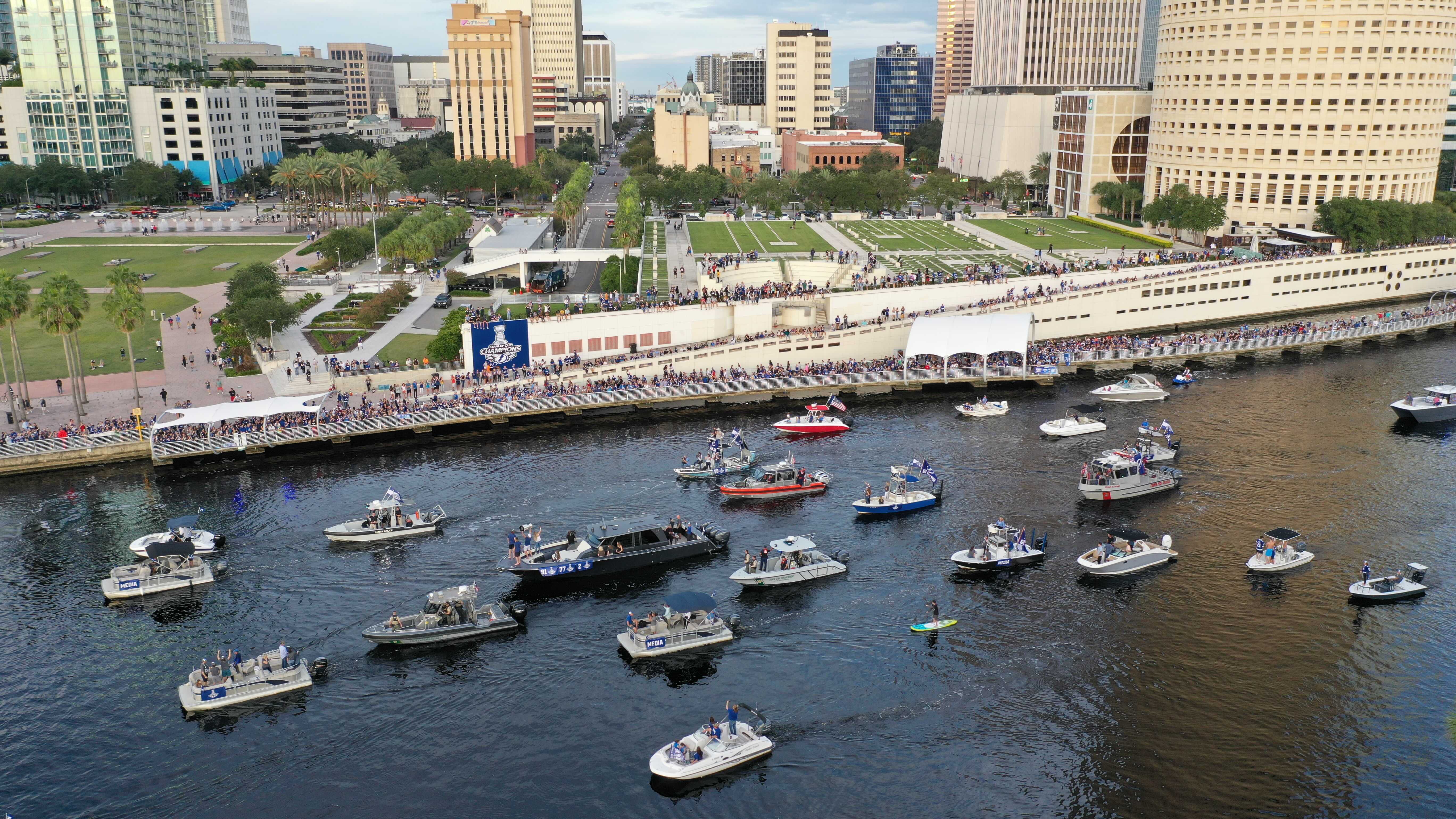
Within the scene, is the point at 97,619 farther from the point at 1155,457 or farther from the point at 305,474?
the point at 1155,457

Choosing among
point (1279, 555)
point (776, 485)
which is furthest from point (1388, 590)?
point (776, 485)

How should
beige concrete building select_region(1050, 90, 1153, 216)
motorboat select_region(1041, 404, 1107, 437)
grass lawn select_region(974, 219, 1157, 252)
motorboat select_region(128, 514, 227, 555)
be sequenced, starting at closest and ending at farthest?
1. motorboat select_region(128, 514, 227, 555)
2. motorboat select_region(1041, 404, 1107, 437)
3. grass lawn select_region(974, 219, 1157, 252)
4. beige concrete building select_region(1050, 90, 1153, 216)

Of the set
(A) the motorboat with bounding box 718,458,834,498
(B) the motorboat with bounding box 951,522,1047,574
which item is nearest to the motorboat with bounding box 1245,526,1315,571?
(B) the motorboat with bounding box 951,522,1047,574

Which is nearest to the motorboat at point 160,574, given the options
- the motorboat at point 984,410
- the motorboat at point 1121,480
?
the motorboat at point 1121,480

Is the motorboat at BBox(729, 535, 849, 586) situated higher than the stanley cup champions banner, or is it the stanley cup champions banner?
→ the stanley cup champions banner

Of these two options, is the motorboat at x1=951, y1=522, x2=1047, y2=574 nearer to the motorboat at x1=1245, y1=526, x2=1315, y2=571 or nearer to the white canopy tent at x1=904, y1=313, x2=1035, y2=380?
the motorboat at x1=1245, y1=526, x2=1315, y2=571

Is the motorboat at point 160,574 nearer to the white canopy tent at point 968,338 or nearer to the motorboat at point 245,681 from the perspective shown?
the motorboat at point 245,681
